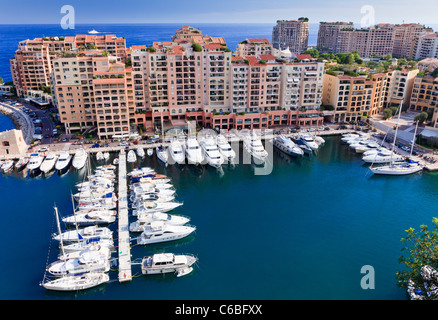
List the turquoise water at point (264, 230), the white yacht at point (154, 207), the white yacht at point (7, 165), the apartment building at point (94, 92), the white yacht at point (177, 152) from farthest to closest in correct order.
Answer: the apartment building at point (94, 92) → the white yacht at point (177, 152) → the white yacht at point (7, 165) → the white yacht at point (154, 207) → the turquoise water at point (264, 230)

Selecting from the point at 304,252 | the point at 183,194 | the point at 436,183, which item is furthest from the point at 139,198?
the point at 436,183

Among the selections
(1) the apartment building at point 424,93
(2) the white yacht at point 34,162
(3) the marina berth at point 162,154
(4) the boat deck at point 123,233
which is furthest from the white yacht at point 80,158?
(1) the apartment building at point 424,93

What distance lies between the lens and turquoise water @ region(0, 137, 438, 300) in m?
38.7

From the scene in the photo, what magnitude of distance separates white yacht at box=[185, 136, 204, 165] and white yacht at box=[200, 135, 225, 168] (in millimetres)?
1170

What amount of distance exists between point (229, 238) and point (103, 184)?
23.9 meters

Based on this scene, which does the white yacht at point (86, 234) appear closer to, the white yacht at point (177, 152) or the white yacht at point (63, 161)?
the white yacht at point (63, 161)

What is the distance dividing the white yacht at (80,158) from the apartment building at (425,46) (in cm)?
16632

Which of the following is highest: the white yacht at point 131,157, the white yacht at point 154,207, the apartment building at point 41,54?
the apartment building at point 41,54

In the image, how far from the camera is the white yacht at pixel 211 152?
68.0 m

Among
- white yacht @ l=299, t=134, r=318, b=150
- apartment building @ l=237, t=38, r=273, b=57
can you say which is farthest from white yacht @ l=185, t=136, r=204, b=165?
apartment building @ l=237, t=38, r=273, b=57

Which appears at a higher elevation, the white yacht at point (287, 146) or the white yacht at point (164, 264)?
the white yacht at point (287, 146)

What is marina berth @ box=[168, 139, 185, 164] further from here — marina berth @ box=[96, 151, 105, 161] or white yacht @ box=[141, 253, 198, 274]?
white yacht @ box=[141, 253, 198, 274]

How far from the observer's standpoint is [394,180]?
212 feet

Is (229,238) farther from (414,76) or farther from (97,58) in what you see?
(414,76)
